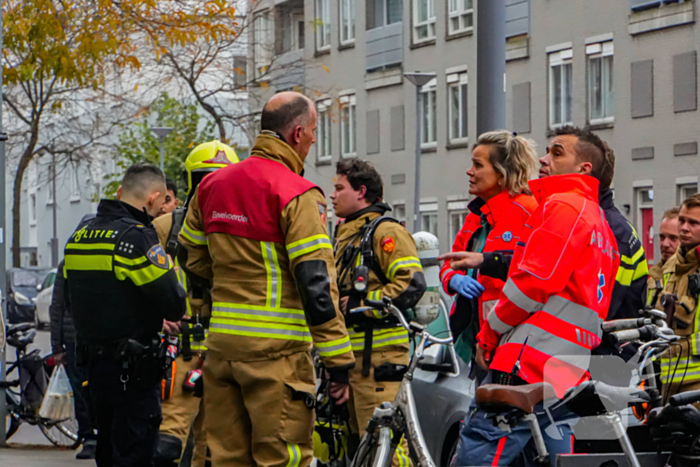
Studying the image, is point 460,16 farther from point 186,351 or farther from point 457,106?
point 186,351

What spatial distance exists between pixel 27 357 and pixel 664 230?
6018 millimetres

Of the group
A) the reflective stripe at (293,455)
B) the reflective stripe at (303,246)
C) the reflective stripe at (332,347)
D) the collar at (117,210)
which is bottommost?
the reflective stripe at (293,455)

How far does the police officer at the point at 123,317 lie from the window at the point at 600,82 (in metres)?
22.8

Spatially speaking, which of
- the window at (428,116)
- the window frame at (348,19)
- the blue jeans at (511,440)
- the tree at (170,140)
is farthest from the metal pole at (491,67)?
the window frame at (348,19)

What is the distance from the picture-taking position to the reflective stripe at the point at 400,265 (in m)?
6.93

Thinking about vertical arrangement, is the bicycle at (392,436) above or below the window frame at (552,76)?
below

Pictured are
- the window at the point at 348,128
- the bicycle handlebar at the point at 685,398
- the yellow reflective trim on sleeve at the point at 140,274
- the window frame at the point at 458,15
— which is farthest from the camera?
the window at the point at 348,128

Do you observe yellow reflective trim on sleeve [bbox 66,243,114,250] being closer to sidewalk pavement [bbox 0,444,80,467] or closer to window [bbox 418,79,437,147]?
sidewalk pavement [bbox 0,444,80,467]

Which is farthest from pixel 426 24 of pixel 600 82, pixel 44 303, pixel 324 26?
pixel 44 303

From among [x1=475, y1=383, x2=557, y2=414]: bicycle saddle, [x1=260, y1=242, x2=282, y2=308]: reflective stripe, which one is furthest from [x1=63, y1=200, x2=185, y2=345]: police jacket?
[x1=475, y1=383, x2=557, y2=414]: bicycle saddle

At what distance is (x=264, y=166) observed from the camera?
5.14 m

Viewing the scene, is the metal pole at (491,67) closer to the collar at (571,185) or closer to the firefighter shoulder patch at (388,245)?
the firefighter shoulder patch at (388,245)

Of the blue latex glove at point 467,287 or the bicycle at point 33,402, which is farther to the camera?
the bicycle at point 33,402

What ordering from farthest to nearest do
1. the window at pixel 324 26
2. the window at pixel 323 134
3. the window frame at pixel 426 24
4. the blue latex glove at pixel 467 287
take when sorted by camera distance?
the window at pixel 323 134 → the window at pixel 324 26 → the window frame at pixel 426 24 → the blue latex glove at pixel 467 287
